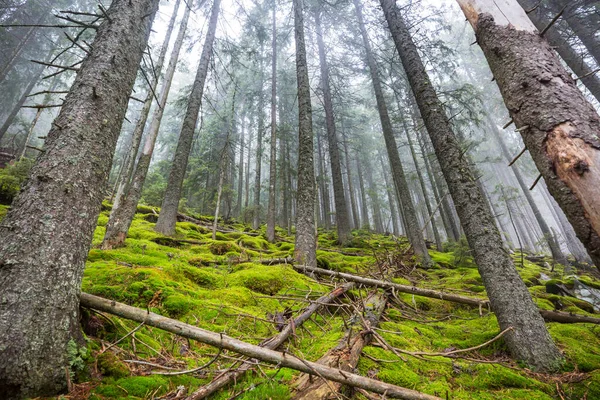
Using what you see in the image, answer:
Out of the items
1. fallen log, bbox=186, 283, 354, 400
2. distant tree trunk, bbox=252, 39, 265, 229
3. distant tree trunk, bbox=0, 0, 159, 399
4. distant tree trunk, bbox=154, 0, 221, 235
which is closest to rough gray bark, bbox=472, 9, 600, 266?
fallen log, bbox=186, 283, 354, 400

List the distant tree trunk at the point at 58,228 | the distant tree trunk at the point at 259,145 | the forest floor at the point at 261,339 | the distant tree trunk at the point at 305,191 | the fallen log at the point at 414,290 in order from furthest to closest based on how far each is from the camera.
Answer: the distant tree trunk at the point at 259,145
the distant tree trunk at the point at 305,191
the fallen log at the point at 414,290
the forest floor at the point at 261,339
the distant tree trunk at the point at 58,228

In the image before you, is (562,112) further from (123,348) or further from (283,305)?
(123,348)

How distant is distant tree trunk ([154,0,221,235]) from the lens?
755cm

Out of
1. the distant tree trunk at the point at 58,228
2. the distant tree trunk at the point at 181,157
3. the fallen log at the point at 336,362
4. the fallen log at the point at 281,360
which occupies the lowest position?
the fallen log at the point at 336,362

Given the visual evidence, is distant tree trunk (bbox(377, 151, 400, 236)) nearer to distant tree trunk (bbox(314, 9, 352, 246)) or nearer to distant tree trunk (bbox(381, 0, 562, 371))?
Answer: distant tree trunk (bbox(314, 9, 352, 246))

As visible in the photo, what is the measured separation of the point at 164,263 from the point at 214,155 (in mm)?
15951

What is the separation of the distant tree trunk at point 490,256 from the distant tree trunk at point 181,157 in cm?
696

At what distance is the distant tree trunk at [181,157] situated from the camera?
7555 mm

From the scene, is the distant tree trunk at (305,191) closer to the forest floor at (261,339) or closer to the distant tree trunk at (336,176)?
the forest floor at (261,339)

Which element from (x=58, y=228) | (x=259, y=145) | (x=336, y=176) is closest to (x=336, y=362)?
(x=58, y=228)

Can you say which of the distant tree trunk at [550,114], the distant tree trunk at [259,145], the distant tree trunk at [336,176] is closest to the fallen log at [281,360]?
the distant tree trunk at [550,114]

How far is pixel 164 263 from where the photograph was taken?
4125mm

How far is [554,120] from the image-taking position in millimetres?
1940

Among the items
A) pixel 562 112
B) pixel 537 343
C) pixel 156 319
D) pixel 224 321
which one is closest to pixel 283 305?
pixel 224 321
